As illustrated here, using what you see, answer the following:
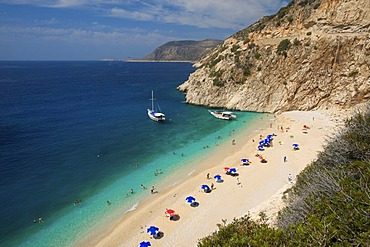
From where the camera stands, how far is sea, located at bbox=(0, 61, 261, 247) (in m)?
20.2

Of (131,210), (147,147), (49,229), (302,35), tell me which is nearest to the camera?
(49,229)

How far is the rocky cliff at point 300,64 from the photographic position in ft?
140

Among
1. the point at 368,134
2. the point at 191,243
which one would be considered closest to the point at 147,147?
the point at 191,243

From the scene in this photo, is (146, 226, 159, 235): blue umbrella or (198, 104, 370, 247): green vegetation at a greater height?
(198, 104, 370, 247): green vegetation

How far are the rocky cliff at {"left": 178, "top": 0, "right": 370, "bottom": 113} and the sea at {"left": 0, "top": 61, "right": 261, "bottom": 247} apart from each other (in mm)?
5149

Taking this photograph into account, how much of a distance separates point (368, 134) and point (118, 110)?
48.0m

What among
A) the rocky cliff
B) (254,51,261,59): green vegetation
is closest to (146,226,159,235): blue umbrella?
the rocky cliff

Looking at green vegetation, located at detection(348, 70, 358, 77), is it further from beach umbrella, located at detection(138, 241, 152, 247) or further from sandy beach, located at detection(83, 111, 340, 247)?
beach umbrella, located at detection(138, 241, 152, 247)

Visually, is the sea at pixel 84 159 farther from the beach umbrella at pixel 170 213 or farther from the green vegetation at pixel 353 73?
the green vegetation at pixel 353 73

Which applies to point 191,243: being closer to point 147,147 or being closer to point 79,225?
point 79,225

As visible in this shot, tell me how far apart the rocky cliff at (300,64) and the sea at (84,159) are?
5149 millimetres

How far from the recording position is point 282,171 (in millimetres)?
26219

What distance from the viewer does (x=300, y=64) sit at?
4672 cm

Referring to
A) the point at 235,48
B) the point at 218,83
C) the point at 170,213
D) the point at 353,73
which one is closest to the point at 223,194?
the point at 170,213
